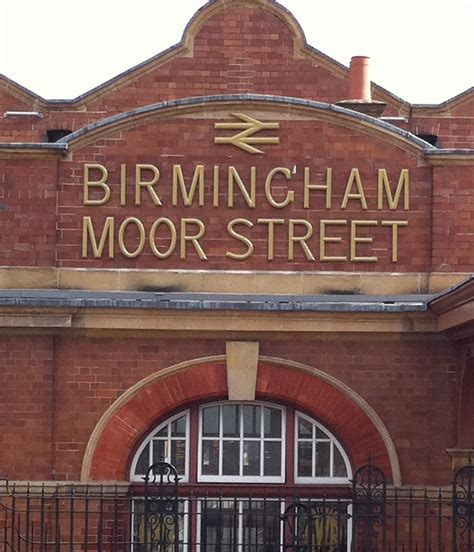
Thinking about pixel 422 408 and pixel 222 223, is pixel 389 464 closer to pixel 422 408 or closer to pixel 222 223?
pixel 422 408

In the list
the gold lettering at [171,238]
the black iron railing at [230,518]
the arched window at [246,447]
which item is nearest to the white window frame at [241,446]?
the arched window at [246,447]

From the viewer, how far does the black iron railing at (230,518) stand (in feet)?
63.3

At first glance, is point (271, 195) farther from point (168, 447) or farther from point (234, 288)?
point (168, 447)

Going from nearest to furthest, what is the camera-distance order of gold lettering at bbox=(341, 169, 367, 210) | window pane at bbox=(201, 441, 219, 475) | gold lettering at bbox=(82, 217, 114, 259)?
gold lettering at bbox=(82, 217, 114, 259) < gold lettering at bbox=(341, 169, 367, 210) < window pane at bbox=(201, 441, 219, 475)

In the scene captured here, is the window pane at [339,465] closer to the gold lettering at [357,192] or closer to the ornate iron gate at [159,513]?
the ornate iron gate at [159,513]

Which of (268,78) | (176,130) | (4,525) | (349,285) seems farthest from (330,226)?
(268,78)

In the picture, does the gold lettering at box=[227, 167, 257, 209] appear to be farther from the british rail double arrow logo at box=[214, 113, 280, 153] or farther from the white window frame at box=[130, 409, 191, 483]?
the white window frame at box=[130, 409, 191, 483]

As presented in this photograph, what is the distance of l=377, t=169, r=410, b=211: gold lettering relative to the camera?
806 inches

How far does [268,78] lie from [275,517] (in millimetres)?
8775

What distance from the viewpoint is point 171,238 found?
20.4 metres

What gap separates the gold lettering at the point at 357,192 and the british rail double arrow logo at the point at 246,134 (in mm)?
879

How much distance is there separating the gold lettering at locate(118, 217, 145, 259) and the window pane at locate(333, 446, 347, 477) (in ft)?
9.86

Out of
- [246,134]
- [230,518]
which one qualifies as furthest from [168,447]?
[246,134]

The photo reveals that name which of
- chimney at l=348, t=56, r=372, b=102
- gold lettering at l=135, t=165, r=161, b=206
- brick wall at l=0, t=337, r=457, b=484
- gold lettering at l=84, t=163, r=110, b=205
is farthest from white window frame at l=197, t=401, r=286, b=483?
chimney at l=348, t=56, r=372, b=102
